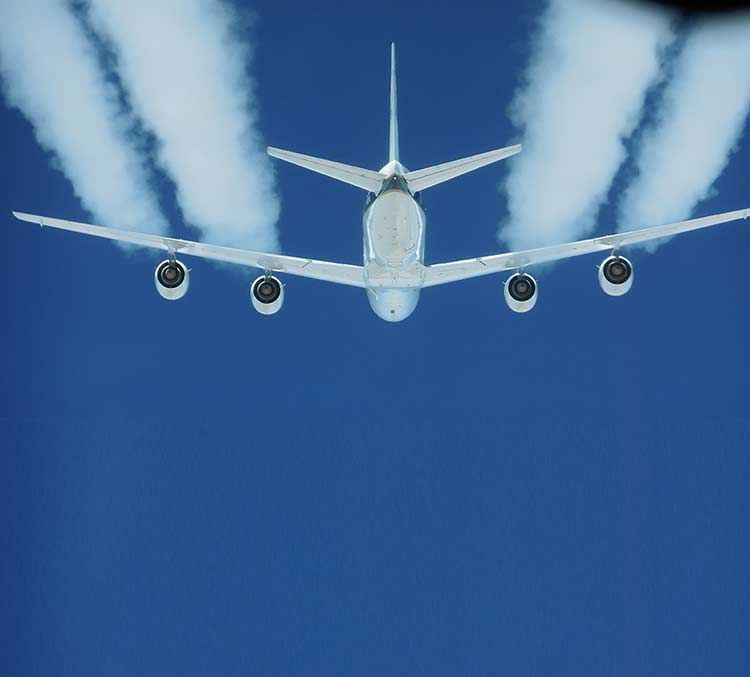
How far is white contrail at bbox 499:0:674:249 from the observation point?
2048cm

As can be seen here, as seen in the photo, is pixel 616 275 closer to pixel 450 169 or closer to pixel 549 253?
pixel 549 253

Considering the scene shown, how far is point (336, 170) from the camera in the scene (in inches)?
648

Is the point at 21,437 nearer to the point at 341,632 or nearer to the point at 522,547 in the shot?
the point at 341,632

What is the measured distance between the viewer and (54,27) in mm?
20000

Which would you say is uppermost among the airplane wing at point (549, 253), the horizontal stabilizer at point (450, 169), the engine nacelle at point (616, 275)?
the horizontal stabilizer at point (450, 169)

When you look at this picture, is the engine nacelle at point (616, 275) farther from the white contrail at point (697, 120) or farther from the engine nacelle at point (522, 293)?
the white contrail at point (697, 120)

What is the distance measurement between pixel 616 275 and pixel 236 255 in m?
5.20

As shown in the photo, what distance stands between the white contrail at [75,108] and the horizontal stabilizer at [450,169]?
541cm

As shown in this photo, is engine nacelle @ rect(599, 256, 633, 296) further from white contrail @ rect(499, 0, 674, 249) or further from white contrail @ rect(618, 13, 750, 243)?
white contrail @ rect(618, 13, 750, 243)

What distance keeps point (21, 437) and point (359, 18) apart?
8532mm

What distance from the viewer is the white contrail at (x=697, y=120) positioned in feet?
67.2

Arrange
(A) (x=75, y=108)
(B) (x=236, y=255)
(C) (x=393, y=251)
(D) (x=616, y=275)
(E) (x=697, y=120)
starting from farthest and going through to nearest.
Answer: (E) (x=697, y=120), (A) (x=75, y=108), (B) (x=236, y=255), (D) (x=616, y=275), (C) (x=393, y=251)

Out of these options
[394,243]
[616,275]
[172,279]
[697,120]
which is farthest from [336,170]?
[697,120]

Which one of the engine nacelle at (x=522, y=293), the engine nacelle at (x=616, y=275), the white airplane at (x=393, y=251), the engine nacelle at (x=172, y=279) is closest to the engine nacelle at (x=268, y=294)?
the white airplane at (x=393, y=251)
